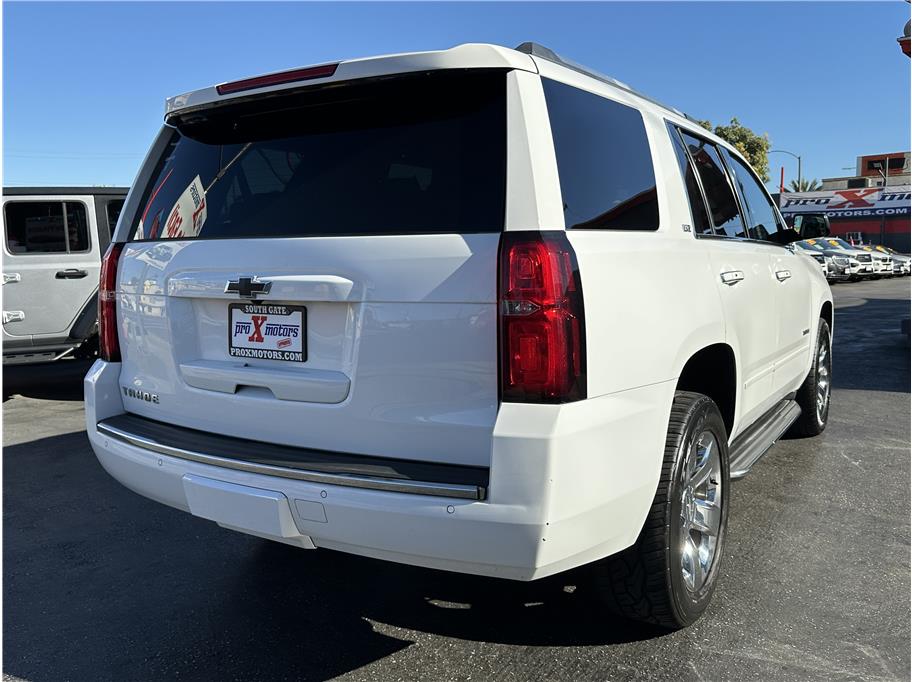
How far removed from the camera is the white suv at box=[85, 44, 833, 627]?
7.43 ft

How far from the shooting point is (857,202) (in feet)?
153

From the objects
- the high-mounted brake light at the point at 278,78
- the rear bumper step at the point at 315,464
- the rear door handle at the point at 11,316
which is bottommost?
the rear bumper step at the point at 315,464

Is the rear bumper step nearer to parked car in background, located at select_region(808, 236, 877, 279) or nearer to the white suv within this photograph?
the white suv

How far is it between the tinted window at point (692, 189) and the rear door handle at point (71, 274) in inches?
257

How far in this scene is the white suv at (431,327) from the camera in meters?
2.27

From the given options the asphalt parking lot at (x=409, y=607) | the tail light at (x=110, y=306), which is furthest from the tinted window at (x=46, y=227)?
the tail light at (x=110, y=306)

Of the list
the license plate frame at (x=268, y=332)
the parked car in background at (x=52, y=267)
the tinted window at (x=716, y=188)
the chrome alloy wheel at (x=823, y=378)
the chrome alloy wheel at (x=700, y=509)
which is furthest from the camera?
the parked car in background at (x=52, y=267)

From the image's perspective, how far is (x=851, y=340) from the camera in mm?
11406

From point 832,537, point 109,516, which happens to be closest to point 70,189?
point 109,516

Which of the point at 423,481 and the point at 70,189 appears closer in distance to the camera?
the point at 423,481

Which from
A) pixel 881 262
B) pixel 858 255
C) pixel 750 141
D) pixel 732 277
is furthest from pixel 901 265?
pixel 732 277

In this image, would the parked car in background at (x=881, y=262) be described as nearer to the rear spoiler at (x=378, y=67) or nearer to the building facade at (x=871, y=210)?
the building facade at (x=871, y=210)

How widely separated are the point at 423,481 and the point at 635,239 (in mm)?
1117

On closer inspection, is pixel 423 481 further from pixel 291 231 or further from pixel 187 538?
pixel 187 538
